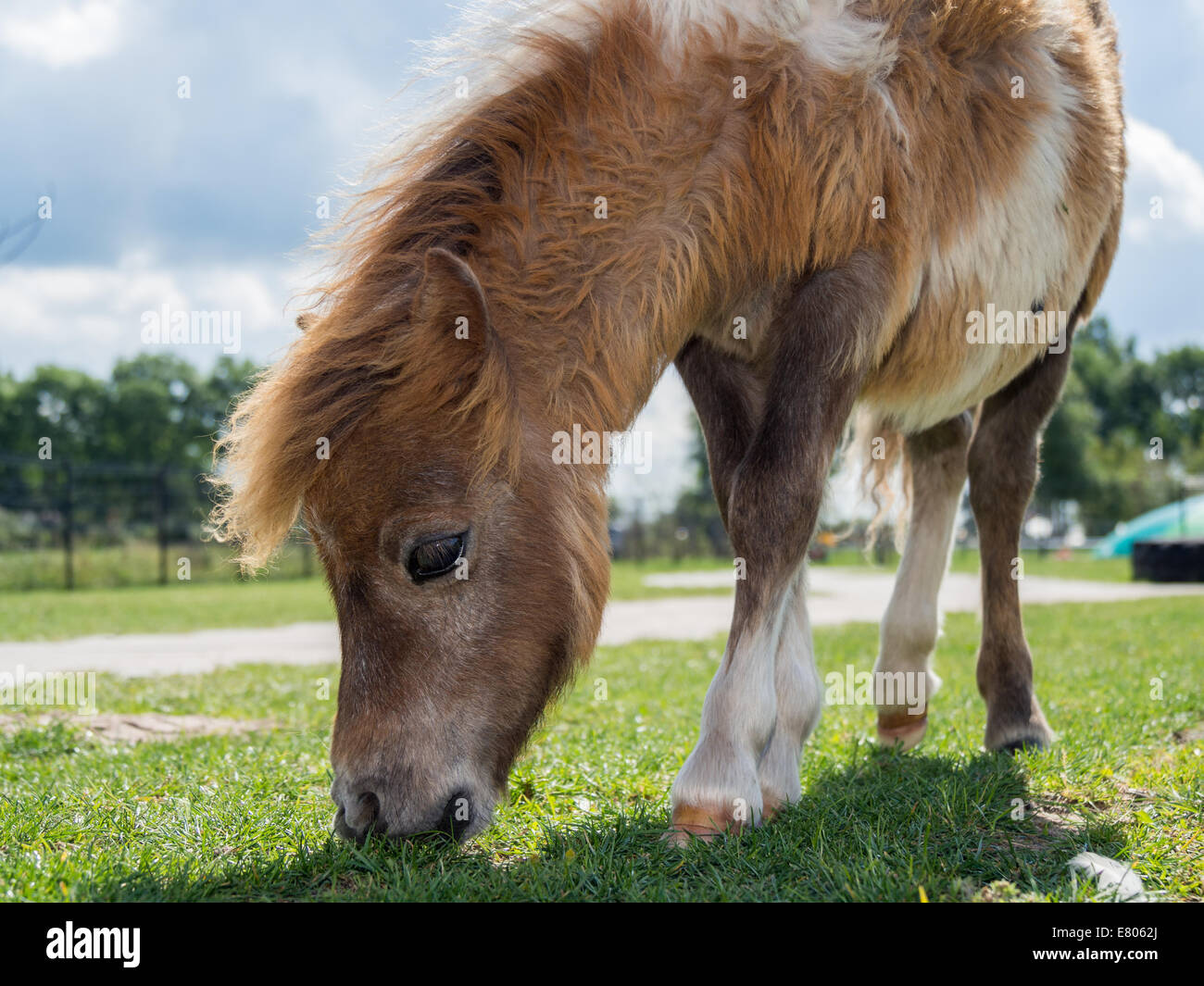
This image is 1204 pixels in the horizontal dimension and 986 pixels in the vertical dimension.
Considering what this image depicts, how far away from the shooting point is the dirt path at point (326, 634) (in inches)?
316

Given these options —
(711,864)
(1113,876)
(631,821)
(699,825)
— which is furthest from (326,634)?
(1113,876)

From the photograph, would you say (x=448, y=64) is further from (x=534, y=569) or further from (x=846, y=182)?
(x=534, y=569)

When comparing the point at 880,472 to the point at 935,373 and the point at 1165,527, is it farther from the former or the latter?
the point at 1165,527

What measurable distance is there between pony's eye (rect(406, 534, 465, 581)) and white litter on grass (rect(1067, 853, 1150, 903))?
1695 mm

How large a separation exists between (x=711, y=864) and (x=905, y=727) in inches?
81.3

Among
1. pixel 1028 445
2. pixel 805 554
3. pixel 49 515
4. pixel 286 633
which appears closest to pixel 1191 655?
pixel 1028 445

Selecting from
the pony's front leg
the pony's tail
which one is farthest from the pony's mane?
the pony's tail

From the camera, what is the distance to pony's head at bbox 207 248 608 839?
2.36 metres

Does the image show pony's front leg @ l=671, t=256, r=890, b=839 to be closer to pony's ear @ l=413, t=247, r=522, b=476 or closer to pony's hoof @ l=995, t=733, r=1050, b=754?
pony's ear @ l=413, t=247, r=522, b=476

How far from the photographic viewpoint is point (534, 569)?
8.23ft

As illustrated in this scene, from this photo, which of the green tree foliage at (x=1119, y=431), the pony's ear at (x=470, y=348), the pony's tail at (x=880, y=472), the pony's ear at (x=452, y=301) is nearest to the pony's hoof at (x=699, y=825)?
the pony's ear at (x=470, y=348)

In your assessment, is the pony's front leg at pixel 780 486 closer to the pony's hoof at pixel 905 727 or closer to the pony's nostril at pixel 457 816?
the pony's nostril at pixel 457 816

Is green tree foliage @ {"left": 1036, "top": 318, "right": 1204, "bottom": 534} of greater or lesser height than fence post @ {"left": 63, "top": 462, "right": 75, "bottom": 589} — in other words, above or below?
above

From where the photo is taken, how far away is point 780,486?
8.64 feet
